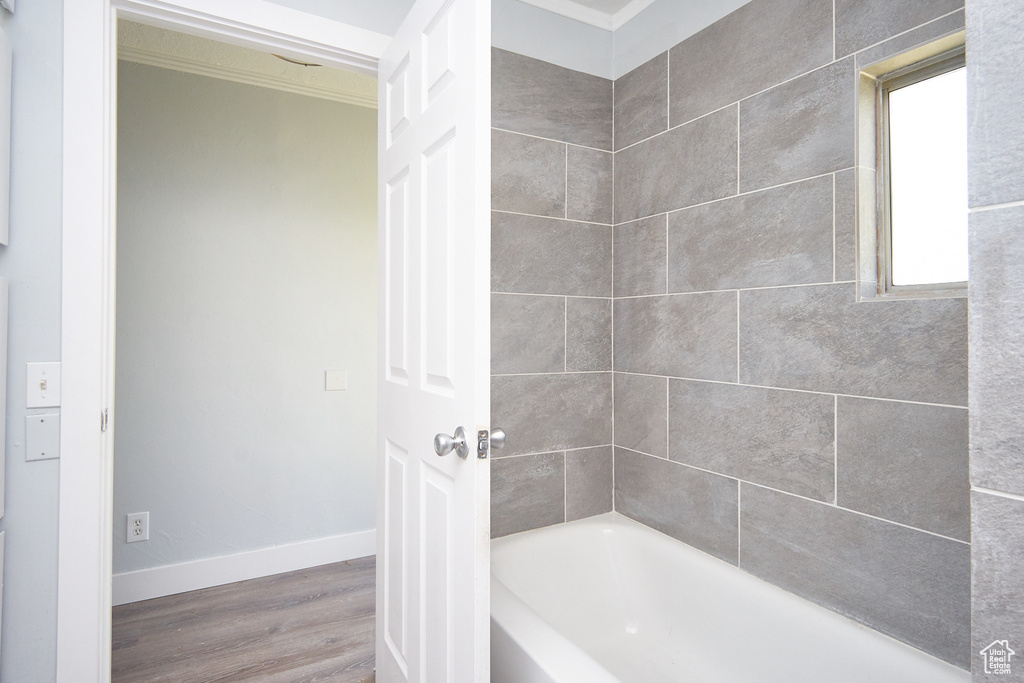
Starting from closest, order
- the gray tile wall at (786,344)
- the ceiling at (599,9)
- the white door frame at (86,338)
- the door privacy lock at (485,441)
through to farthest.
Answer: the door privacy lock at (485,441)
the gray tile wall at (786,344)
the white door frame at (86,338)
the ceiling at (599,9)

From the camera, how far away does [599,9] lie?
7.18 ft

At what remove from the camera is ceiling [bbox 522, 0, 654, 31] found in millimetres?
2107

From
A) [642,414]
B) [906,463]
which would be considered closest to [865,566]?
[906,463]

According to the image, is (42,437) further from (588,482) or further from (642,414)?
(642,414)

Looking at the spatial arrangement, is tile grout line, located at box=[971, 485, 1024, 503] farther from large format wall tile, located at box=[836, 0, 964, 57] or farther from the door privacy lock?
large format wall tile, located at box=[836, 0, 964, 57]

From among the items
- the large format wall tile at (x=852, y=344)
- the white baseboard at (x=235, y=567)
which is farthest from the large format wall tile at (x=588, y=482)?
the white baseboard at (x=235, y=567)

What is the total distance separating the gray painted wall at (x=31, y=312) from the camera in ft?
4.40

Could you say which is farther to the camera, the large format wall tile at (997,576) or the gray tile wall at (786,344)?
the gray tile wall at (786,344)

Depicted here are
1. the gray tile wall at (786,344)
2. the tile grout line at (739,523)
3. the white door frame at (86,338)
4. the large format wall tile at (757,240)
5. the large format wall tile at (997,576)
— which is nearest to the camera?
the large format wall tile at (997,576)

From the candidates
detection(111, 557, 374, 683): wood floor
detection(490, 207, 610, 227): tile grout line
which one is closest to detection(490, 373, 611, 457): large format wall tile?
detection(490, 207, 610, 227): tile grout line

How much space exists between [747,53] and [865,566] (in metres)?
1.54

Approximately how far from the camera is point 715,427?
1812 mm

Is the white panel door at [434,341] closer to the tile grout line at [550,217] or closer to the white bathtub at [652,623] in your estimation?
the white bathtub at [652,623]

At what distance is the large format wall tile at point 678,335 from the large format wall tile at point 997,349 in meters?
1.18
